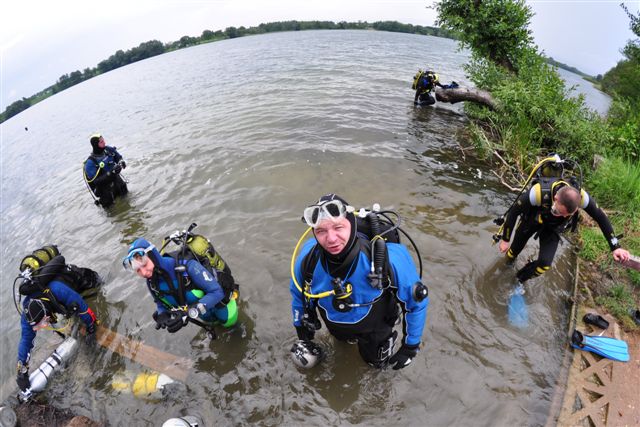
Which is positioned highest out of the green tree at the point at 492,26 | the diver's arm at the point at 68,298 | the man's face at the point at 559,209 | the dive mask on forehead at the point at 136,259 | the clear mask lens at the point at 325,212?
the green tree at the point at 492,26

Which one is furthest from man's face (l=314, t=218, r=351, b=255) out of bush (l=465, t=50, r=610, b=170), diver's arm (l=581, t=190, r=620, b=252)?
bush (l=465, t=50, r=610, b=170)

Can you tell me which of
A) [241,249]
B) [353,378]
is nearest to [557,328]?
[353,378]

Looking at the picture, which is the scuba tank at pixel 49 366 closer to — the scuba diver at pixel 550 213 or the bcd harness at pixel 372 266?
the bcd harness at pixel 372 266

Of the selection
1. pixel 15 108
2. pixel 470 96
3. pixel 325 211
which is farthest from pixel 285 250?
pixel 15 108

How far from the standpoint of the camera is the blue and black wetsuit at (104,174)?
29.8 feet

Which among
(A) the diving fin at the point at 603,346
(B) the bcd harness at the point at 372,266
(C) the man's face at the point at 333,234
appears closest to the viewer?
(C) the man's face at the point at 333,234

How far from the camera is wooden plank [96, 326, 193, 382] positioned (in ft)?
16.2

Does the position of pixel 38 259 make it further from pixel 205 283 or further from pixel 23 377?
pixel 205 283

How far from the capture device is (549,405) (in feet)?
12.8

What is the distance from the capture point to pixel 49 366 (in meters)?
5.14

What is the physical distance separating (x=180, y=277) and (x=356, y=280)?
264 cm

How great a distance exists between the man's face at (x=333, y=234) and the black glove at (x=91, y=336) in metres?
5.62

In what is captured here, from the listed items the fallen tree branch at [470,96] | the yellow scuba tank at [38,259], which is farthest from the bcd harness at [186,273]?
the fallen tree branch at [470,96]

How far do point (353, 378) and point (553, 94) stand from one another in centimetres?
1183
